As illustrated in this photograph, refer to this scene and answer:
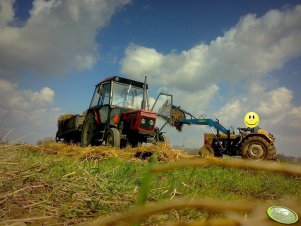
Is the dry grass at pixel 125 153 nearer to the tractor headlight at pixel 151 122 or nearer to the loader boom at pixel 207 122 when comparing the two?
the tractor headlight at pixel 151 122

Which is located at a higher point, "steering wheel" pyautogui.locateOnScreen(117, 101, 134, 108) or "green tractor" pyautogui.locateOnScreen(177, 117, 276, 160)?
"steering wheel" pyautogui.locateOnScreen(117, 101, 134, 108)

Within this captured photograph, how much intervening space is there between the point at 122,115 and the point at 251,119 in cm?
627

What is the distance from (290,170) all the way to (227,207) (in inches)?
2.8

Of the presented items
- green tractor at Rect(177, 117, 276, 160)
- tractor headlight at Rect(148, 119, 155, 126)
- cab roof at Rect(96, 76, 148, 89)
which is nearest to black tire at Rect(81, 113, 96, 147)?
cab roof at Rect(96, 76, 148, 89)

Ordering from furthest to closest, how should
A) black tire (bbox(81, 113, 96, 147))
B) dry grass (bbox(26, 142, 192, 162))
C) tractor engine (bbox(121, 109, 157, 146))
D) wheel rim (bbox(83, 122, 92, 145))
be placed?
1. wheel rim (bbox(83, 122, 92, 145))
2. black tire (bbox(81, 113, 96, 147))
3. tractor engine (bbox(121, 109, 157, 146))
4. dry grass (bbox(26, 142, 192, 162))

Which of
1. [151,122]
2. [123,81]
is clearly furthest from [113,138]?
[123,81]

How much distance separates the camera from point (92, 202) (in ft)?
9.71

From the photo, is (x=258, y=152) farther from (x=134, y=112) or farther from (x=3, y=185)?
(x=3, y=185)

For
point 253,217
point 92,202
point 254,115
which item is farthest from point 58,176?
point 254,115

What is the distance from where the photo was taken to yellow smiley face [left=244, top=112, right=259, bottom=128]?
15.6 meters

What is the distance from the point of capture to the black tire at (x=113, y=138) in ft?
35.2

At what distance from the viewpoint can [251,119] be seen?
51.6ft

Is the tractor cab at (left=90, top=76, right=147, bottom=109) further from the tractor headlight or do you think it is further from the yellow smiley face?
the yellow smiley face

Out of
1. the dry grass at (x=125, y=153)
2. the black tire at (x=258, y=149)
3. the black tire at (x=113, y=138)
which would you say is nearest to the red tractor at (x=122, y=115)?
the black tire at (x=113, y=138)
